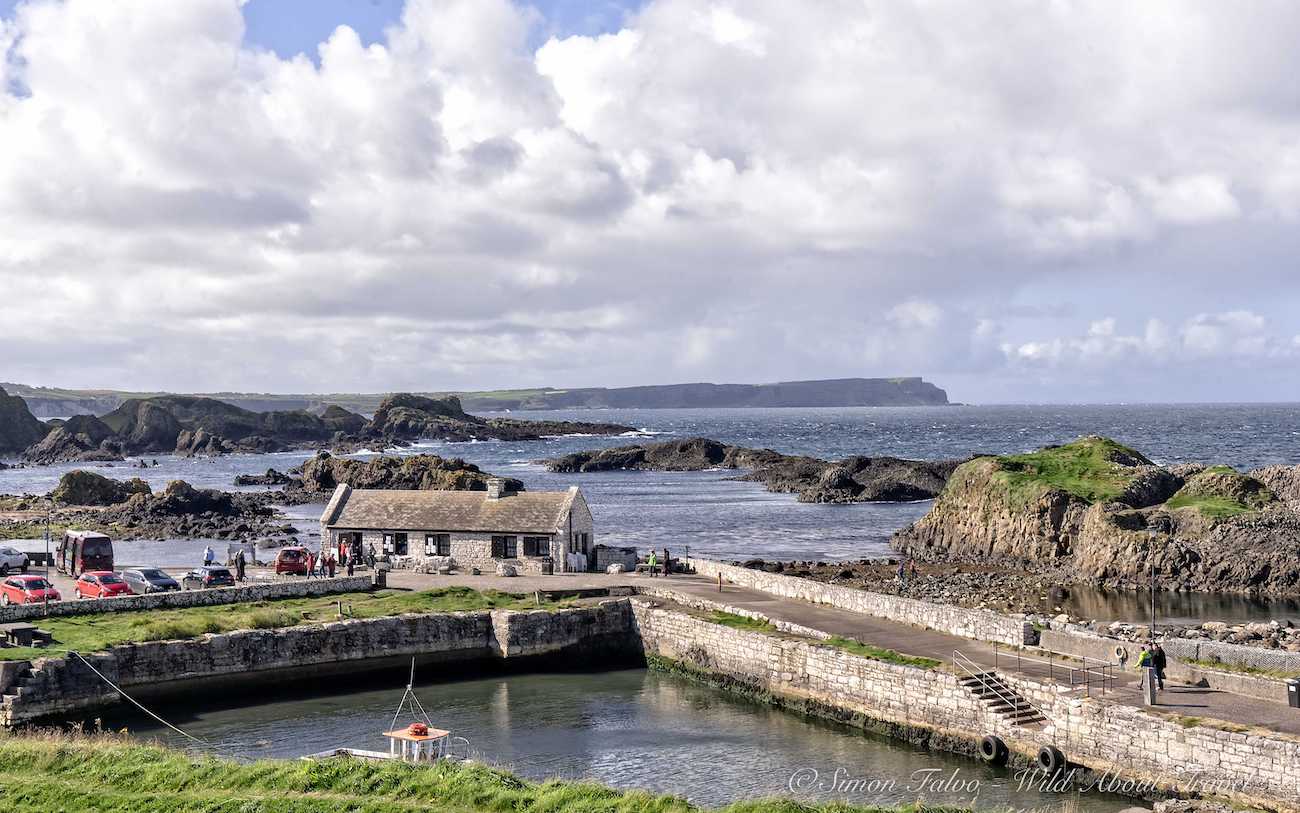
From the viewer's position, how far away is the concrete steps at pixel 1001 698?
1171 inches

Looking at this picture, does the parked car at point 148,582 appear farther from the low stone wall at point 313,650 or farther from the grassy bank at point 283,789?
the grassy bank at point 283,789

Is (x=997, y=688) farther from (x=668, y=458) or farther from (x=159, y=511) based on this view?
(x=668, y=458)

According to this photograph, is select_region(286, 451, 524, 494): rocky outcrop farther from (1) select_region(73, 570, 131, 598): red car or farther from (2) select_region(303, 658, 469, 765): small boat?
(2) select_region(303, 658, 469, 765): small boat

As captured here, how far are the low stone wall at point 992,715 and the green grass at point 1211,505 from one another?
37.2 meters

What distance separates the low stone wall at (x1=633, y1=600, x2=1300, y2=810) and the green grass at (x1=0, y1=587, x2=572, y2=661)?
6769 millimetres

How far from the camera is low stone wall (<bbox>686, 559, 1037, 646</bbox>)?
35.8 meters

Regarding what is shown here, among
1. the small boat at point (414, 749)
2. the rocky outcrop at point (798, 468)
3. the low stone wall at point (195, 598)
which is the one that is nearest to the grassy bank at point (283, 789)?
the small boat at point (414, 749)

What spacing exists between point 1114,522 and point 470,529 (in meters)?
35.6

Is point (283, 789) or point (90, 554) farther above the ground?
A: point (90, 554)

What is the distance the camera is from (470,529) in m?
51.2

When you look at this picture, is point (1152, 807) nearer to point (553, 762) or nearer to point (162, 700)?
point (553, 762)

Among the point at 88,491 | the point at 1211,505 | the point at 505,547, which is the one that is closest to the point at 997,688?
the point at 505,547

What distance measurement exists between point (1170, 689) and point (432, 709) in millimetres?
20571

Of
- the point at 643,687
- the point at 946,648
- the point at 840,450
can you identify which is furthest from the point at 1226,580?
the point at 840,450
